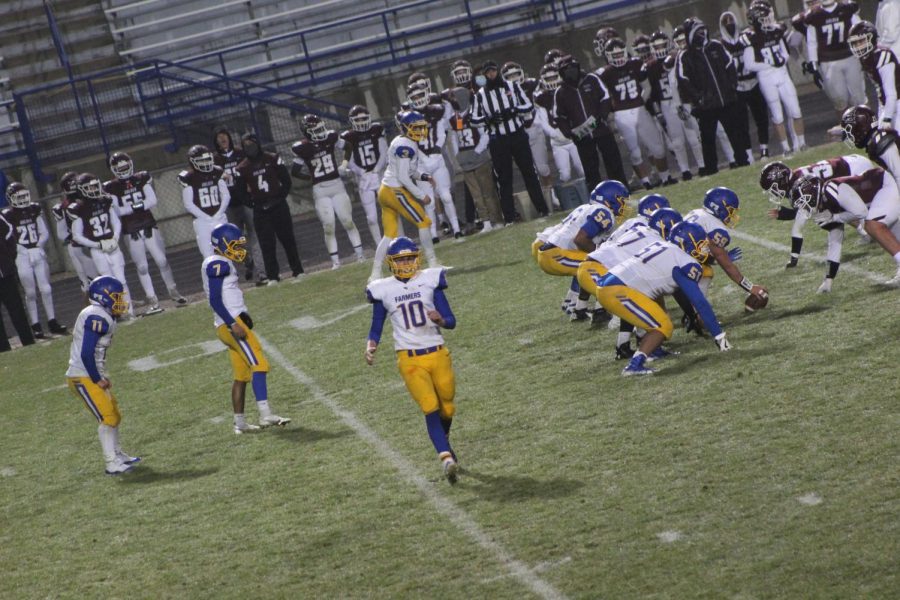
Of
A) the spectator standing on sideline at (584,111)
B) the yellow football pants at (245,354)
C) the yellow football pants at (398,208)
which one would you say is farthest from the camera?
the spectator standing on sideline at (584,111)

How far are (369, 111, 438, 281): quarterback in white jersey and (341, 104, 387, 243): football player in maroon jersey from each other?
2.49 m

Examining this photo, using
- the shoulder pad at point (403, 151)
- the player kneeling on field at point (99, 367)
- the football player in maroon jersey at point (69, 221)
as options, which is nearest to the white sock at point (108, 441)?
the player kneeling on field at point (99, 367)

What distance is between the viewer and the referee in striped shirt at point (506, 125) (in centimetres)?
1566

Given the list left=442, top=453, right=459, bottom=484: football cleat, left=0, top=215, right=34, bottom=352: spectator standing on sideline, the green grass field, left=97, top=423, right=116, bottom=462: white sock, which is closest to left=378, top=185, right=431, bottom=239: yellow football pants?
the green grass field

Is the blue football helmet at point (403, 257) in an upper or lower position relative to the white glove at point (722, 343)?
upper

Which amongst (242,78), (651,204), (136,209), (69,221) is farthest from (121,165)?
(651,204)

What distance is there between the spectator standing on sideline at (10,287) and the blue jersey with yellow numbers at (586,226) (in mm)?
7683

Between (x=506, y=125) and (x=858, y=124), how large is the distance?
653cm

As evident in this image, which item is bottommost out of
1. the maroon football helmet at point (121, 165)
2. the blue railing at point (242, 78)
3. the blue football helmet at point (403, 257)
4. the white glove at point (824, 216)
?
the white glove at point (824, 216)

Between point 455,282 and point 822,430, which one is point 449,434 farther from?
point 455,282

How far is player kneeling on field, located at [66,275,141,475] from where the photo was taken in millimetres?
9094

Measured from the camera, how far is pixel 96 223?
50.7 feet

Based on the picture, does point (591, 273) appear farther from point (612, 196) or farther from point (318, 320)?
point (318, 320)

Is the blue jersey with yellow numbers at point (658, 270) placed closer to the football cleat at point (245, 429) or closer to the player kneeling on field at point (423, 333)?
the player kneeling on field at point (423, 333)
